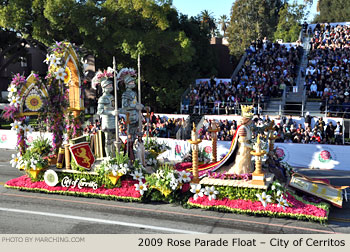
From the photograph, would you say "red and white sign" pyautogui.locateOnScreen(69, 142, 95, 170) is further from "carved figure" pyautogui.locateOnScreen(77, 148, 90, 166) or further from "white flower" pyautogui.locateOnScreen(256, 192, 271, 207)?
"white flower" pyautogui.locateOnScreen(256, 192, 271, 207)

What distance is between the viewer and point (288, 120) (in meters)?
22.9

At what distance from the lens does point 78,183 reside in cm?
1430

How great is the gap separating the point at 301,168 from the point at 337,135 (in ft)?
13.0

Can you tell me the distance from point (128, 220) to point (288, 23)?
5374cm

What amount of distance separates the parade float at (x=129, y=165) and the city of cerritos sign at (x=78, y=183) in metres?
0.04

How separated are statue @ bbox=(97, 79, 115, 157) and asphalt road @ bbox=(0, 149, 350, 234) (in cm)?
238

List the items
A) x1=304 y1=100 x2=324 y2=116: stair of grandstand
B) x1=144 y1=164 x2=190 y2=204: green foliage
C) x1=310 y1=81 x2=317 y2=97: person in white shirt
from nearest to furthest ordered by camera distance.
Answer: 1. x1=144 y1=164 x2=190 y2=204: green foliage
2. x1=304 y1=100 x2=324 y2=116: stair of grandstand
3. x1=310 y1=81 x2=317 y2=97: person in white shirt

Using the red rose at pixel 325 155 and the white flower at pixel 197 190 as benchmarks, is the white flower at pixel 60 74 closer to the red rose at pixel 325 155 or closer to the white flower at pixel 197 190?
the white flower at pixel 197 190

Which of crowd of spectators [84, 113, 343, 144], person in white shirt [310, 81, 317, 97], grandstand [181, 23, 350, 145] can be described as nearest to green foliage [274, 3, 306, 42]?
grandstand [181, 23, 350, 145]

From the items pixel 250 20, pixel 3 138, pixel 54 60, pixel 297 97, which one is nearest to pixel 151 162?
pixel 54 60

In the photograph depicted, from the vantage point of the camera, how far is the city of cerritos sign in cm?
1410

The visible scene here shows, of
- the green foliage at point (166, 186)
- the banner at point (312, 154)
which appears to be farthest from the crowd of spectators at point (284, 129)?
the green foliage at point (166, 186)

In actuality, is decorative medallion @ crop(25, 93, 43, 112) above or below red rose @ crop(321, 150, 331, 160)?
above
